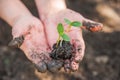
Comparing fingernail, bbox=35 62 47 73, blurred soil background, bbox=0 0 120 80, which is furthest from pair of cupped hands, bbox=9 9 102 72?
blurred soil background, bbox=0 0 120 80

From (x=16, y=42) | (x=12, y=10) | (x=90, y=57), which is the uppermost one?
(x=16, y=42)

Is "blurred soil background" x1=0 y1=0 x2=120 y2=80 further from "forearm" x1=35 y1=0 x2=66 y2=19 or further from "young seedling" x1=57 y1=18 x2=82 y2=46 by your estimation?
"young seedling" x1=57 y1=18 x2=82 y2=46

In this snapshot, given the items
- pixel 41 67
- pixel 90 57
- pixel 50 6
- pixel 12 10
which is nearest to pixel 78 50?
pixel 41 67

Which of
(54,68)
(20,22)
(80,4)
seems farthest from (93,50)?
(54,68)

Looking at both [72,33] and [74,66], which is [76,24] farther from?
[74,66]

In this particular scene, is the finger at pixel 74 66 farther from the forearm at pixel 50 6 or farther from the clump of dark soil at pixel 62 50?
the forearm at pixel 50 6

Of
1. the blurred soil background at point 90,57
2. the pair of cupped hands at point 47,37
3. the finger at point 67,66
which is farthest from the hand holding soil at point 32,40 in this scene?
the blurred soil background at point 90,57

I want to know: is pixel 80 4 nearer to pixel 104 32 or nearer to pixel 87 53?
pixel 104 32

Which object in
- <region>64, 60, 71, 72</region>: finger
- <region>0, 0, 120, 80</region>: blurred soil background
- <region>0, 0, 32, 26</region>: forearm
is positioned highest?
<region>64, 60, 71, 72</region>: finger
